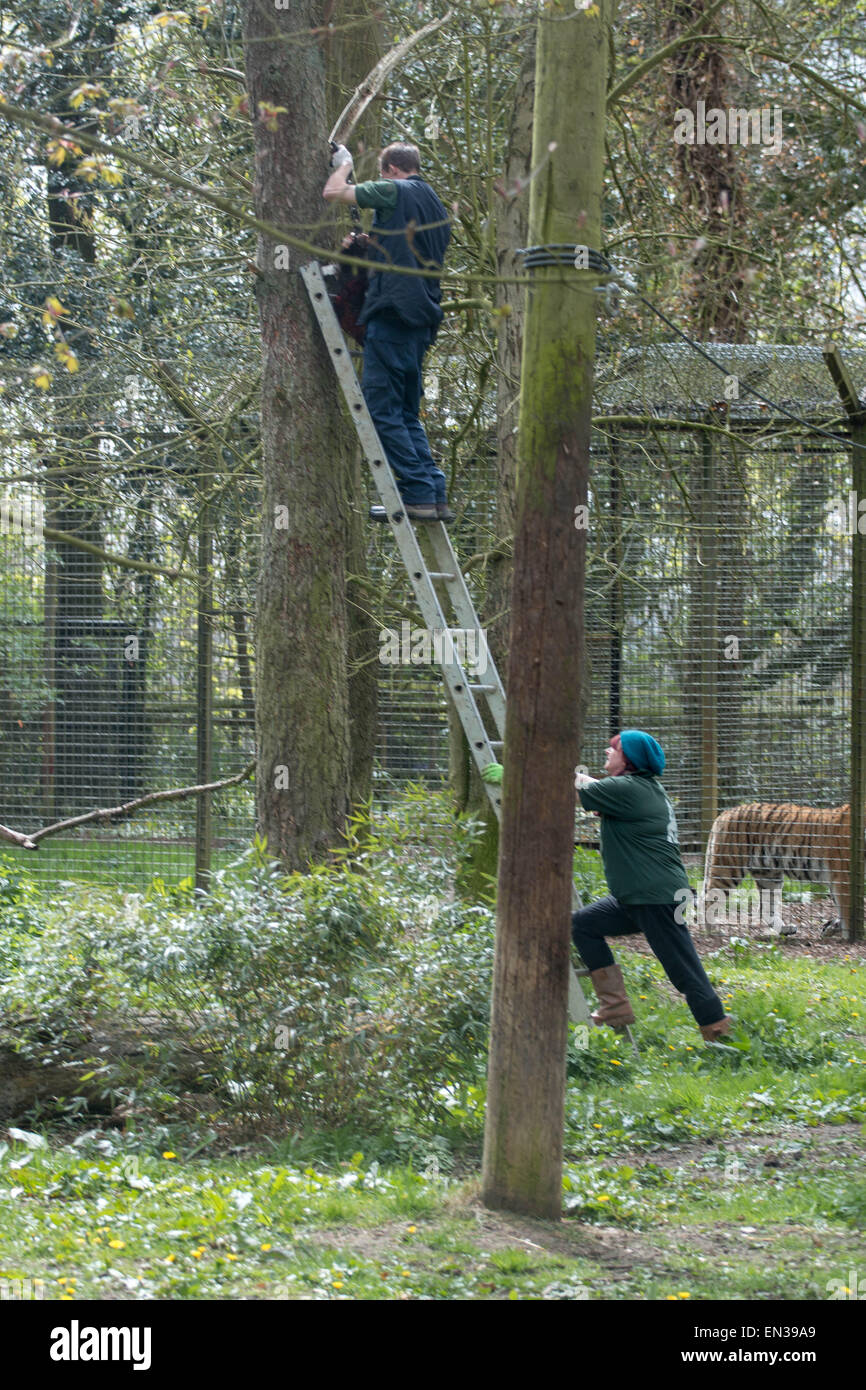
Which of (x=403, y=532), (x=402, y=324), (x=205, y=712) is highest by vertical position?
(x=402, y=324)

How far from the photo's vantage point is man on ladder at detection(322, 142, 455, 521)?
631 centimetres

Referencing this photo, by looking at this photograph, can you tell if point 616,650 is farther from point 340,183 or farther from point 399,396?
point 340,183

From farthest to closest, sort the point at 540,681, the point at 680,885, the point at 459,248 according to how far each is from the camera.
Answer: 1. the point at 459,248
2. the point at 680,885
3. the point at 540,681

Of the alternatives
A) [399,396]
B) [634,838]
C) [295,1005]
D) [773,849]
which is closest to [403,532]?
[399,396]

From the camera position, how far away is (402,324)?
256 inches

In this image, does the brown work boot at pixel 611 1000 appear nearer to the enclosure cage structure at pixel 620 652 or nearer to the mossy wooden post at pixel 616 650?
the enclosure cage structure at pixel 620 652

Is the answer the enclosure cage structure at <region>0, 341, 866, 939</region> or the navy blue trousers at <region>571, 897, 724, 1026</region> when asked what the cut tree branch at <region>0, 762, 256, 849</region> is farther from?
the navy blue trousers at <region>571, 897, 724, 1026</region>

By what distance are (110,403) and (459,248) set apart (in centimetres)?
332

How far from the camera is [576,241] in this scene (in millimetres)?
4496

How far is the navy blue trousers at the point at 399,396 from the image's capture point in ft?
21.1

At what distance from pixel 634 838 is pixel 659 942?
1.79 feet
